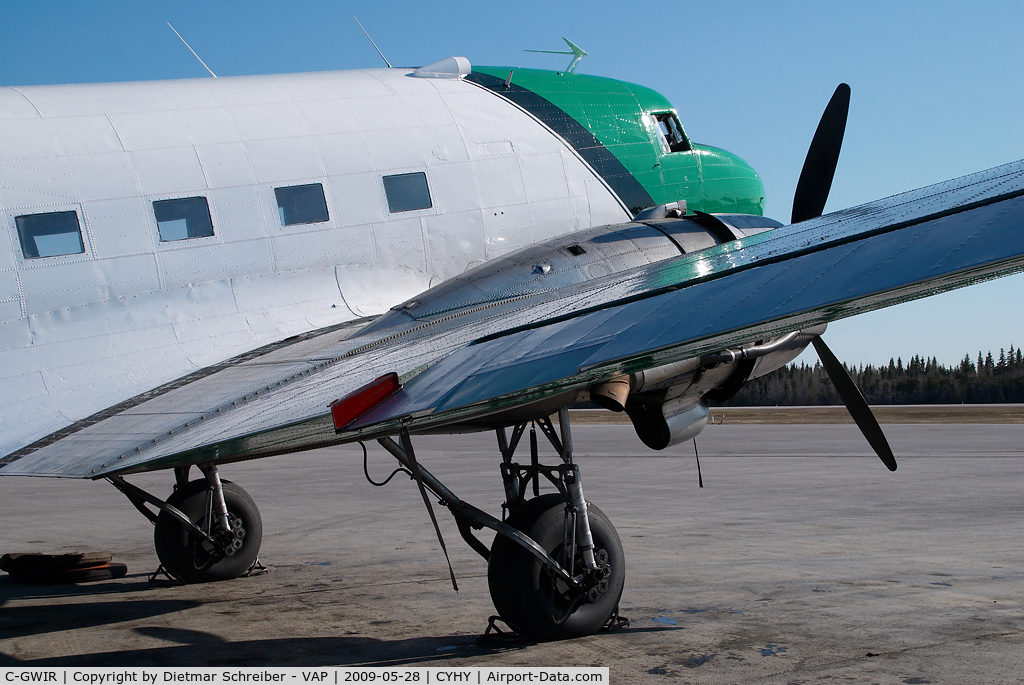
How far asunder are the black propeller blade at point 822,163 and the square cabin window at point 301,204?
4.83 metres

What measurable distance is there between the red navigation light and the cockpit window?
761 cm

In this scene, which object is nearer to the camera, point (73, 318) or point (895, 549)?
point (73, 318)

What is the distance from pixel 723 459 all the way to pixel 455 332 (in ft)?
60.1

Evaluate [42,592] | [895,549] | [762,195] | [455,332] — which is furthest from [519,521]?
[762,195]

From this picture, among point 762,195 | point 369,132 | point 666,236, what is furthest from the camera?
point 762,195

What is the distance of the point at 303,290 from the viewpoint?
9328 millimetres

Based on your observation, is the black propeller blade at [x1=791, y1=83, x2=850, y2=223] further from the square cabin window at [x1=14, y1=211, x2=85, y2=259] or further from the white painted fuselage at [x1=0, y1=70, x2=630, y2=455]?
the square cabin window at [x1=14, y1=211, x2=85, y2=259]

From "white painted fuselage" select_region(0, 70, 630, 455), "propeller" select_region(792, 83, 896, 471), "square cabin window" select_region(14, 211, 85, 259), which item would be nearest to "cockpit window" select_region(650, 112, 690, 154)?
"white painted fuselage" select_region(0, 70, 630, 455)

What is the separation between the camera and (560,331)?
5238 mm

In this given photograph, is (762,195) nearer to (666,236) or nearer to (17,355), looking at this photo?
(666,236)

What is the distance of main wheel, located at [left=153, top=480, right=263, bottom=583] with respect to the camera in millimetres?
10633

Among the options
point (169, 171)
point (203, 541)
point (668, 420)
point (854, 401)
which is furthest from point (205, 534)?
point (854, 401)

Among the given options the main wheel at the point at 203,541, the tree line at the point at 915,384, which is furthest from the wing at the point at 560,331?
the tree line at the point at 915,384

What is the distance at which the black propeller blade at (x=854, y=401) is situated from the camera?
8658mm
